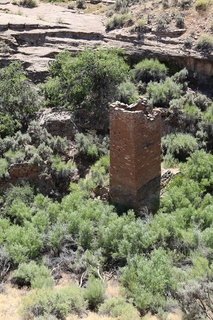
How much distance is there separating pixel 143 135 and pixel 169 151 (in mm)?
3616

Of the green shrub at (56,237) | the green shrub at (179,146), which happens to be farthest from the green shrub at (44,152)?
the green shrub at (179,146)

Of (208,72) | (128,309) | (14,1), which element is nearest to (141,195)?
(128,309)

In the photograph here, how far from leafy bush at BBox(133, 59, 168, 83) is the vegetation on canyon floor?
0.17ft

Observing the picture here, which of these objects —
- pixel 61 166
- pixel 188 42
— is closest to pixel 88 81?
pixel 61 166

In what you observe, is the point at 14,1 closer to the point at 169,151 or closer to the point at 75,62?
the point at 75,62

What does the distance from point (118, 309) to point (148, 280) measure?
0.90 m

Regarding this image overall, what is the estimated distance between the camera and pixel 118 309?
696 cm

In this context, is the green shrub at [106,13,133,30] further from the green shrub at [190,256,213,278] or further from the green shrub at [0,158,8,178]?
the green shrub at [190,256,213,278]

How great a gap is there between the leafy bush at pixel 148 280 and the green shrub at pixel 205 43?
11.7 meters

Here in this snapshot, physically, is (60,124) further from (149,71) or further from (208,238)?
(208,238)

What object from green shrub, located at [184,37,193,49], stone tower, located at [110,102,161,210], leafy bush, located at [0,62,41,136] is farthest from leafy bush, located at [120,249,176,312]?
green shrub, located at [184,37,193,49]

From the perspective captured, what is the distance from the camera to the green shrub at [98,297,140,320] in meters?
6.79

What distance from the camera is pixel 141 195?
1091cm

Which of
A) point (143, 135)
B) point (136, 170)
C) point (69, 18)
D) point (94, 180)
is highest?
point (69, 18)
